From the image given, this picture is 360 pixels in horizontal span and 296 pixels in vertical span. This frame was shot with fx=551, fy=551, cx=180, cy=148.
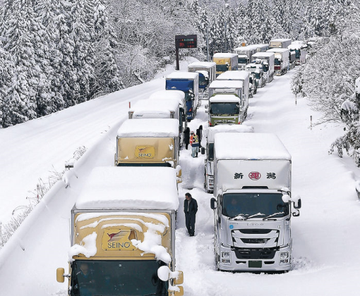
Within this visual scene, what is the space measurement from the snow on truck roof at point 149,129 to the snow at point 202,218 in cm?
272

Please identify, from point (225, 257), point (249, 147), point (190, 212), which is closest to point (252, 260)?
point (225, 257)

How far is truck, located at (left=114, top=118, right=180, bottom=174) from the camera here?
19484mm

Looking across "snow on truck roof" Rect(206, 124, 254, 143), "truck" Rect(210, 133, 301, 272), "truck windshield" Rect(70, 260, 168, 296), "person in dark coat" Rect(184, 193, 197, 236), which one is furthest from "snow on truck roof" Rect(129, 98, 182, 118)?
"truck windshield" Rect(70, 260, 168, 296)

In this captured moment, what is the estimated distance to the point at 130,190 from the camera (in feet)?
35.4

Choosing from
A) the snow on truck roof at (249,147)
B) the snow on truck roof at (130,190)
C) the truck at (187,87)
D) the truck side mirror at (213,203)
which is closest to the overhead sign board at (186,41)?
the truck at (187,87)

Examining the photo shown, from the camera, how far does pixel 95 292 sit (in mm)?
9336

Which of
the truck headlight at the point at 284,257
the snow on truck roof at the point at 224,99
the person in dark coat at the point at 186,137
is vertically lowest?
the truck headlight at the point at 284,257

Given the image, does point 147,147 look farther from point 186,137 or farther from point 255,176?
point 186,137

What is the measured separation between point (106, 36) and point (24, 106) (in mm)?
24379

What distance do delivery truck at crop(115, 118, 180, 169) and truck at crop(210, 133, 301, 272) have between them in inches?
212

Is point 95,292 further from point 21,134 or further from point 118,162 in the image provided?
point 21,134

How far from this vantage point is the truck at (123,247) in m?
9.34

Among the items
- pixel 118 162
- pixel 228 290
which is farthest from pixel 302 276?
pixel 118 162

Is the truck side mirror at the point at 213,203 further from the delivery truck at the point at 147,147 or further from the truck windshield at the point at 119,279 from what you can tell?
the delivery truck at the point at 147,147
